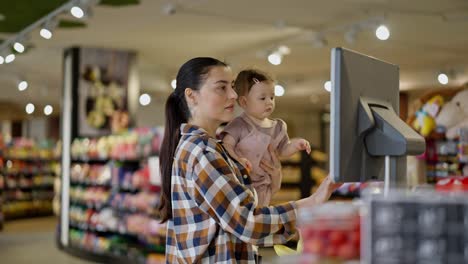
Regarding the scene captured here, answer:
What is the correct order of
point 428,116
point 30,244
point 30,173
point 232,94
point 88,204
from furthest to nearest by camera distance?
point 30,173
point 30,244
point 88,204
point 428,116
point 232,94

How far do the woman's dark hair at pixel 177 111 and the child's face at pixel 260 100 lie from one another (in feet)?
0.41

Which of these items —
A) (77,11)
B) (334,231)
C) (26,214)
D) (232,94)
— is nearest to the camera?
(334,231)

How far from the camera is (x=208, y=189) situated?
5.92 feet

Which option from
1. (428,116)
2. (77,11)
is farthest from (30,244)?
(428,116)

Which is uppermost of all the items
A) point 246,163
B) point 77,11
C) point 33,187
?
point 77,11

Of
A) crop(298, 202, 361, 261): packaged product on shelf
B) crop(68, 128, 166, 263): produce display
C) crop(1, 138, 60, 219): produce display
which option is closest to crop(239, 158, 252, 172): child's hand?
crop(298, 202, 361, 261): packaged product on shelf

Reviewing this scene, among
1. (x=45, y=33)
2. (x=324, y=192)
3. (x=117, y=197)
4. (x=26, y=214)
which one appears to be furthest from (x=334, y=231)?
(x=26, y=214)

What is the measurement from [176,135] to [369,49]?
30.2 feet

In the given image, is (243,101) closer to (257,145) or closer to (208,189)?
(257,145)

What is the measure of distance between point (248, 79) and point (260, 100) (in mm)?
80

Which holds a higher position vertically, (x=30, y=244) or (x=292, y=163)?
(x=292, y=163)

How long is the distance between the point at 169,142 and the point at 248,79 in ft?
1.04

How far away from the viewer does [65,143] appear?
10250 mm

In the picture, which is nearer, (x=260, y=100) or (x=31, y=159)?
(x=260, y=100)
